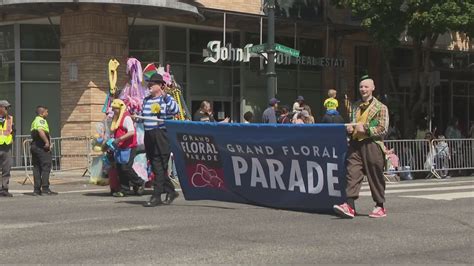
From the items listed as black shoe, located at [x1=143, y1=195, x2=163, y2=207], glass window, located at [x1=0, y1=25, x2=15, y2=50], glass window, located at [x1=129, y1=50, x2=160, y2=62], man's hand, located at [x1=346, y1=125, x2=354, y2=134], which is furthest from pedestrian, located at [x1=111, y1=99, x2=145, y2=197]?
glass window, located at [x1=0, y1=25, x2=15, y2=50]

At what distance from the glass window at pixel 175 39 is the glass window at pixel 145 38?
0.36 meters

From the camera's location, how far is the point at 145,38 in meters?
20.9

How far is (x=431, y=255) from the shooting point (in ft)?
21.8

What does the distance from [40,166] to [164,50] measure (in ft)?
27.9

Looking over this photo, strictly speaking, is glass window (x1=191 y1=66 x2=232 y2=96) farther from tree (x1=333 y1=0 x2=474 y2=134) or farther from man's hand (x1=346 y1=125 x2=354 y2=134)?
man's hand (x1=346 y1=125 x2=354 y2=134)

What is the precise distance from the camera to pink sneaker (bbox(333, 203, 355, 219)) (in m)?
8.70

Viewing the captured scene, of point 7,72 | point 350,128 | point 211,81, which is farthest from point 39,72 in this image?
point 350,128

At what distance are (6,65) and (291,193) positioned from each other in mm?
13940

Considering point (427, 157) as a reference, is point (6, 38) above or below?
above

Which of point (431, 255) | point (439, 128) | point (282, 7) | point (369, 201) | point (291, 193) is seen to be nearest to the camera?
point (431, 255)

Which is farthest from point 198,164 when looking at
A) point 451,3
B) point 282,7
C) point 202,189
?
point 282,7

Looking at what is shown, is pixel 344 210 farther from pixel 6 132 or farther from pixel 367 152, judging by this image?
pixel 6 132

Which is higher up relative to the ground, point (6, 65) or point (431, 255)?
point (6, 65)

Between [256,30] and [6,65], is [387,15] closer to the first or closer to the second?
[256,30]
